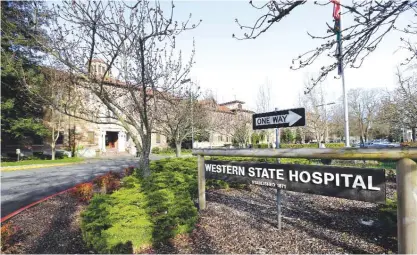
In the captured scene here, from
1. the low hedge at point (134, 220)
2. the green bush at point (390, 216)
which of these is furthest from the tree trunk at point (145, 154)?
the green bush at point (390, 216)

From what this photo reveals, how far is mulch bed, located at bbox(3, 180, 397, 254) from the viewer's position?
145 inches

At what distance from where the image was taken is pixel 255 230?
4.30m

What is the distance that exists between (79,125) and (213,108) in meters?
17.3

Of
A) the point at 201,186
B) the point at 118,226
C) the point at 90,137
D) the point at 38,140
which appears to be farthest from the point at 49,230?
the point at 90,137

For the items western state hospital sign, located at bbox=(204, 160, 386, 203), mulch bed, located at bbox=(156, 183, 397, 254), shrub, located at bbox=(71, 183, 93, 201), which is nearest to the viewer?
western state hospital sign, located at bbox=(204, 160, 386, 203)

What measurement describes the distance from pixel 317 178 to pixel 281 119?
4.12 feet

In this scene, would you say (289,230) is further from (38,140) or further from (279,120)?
(38,140)

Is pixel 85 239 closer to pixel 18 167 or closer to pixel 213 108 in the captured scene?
pixel 18 167

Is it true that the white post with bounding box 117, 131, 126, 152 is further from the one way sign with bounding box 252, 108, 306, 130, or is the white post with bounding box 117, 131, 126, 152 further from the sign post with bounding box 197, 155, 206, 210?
the one way sign with bounding box 252, 108, 306, 130

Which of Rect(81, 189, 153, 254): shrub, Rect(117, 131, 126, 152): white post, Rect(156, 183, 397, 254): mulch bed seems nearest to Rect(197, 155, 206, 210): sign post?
Rect(156, 183, 397, 254): mulch bed

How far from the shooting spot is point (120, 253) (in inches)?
137

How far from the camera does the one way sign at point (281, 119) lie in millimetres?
4145

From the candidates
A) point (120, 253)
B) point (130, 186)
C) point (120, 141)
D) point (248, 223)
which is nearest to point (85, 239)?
point (120, 253)

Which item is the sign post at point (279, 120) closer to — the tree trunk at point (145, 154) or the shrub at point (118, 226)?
the shrub at point (118, 226)
